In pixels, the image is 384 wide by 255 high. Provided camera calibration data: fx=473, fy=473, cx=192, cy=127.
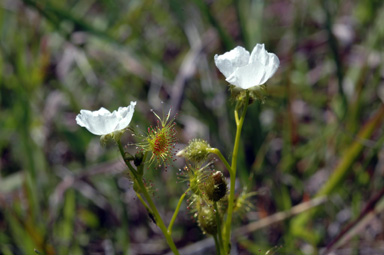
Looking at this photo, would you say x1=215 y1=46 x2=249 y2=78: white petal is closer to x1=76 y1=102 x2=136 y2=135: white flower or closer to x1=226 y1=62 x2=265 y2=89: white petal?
x1=226 y1=62 x2=265 y2=89: white petal

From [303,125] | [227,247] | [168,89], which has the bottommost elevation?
[227,247]

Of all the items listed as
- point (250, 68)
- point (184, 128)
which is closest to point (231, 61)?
point (250, 68)

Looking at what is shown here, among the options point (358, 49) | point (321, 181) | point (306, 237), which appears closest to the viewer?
point (306, 237)

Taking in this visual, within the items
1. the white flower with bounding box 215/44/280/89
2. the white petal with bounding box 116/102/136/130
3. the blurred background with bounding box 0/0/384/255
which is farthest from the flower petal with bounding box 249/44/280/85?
the blurred background with bounding box 0/0/384/255

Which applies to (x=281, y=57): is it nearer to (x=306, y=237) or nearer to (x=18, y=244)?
(x=306, y=237)

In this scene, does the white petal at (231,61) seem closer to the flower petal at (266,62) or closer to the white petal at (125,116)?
the flower petal at (266,62)

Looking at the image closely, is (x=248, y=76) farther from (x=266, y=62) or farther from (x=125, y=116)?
(x=125, y=116)

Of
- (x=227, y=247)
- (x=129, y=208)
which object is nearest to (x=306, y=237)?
(x=227, y=247)
